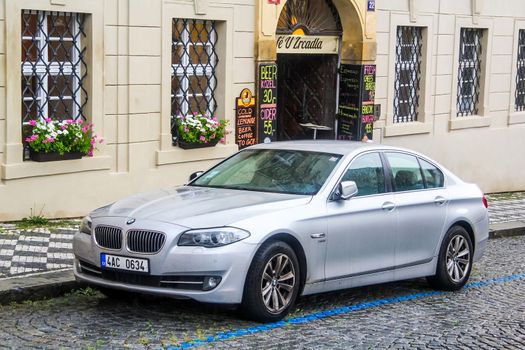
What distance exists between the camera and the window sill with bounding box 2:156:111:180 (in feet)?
41.3

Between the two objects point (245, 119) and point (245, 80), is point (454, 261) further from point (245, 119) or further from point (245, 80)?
point (245, 80)

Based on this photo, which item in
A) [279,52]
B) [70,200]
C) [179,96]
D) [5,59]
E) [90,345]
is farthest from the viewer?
[279,52]

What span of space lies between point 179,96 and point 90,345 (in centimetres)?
772

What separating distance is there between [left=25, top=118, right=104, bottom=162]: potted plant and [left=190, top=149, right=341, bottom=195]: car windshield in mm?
3377

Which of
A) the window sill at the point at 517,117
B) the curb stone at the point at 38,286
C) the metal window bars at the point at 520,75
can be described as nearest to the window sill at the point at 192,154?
the curb stone at the point at 38,286

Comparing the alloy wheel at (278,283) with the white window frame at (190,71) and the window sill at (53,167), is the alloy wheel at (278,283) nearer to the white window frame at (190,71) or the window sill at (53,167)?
the window sill at (53,167)

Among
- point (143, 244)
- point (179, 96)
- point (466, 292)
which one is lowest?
point (466, 292)

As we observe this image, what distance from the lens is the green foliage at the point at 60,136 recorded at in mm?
12766

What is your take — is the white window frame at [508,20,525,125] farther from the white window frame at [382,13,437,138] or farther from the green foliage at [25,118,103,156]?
the green foliage at [25,118,103,156]

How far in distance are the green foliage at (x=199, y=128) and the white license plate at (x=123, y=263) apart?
20.7 ft

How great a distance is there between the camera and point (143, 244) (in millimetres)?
8297

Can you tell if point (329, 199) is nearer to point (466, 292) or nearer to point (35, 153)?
point (466, 292)

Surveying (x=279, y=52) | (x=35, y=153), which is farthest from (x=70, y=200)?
(x=279, y=52)

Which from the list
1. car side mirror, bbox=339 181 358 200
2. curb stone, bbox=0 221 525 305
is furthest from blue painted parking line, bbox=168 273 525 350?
curb stone, bbox=0 221 525 305
